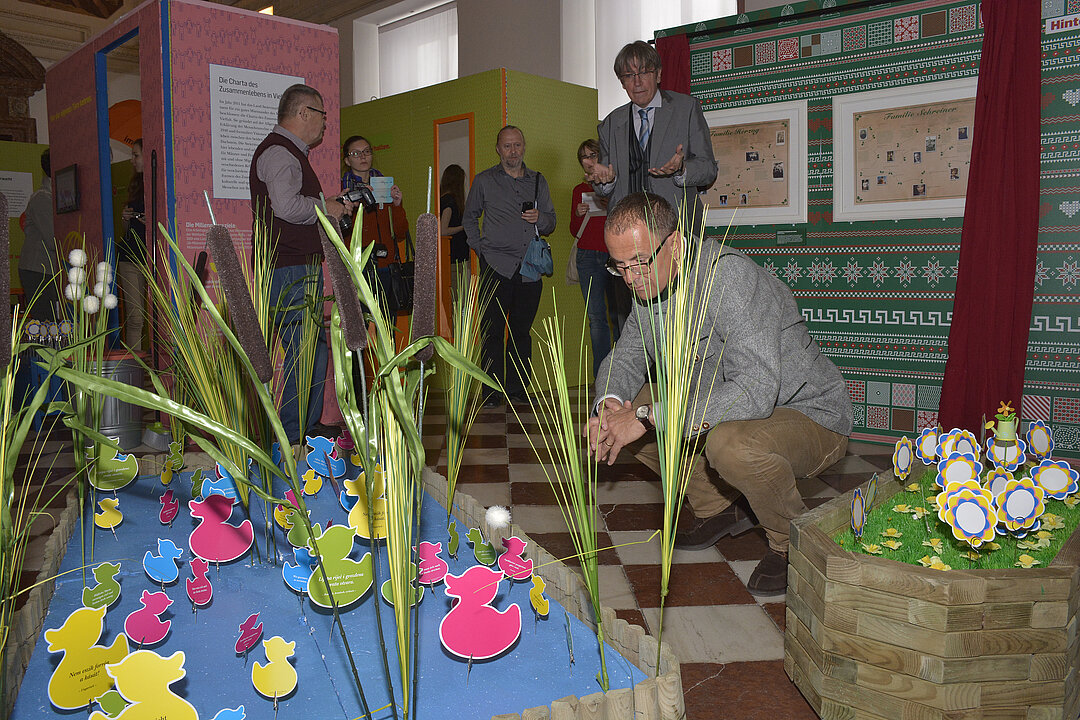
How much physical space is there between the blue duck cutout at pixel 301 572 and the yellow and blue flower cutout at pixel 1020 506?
50.4 inches

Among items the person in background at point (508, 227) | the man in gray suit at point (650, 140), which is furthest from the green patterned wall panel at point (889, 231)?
the person in background at point (508, 227)

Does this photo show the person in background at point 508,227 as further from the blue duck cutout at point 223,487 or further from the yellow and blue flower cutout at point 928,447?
the yellow and blue flower cutout at point 928,447

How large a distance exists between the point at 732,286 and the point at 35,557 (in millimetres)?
2239

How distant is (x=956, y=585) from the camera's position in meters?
1.32

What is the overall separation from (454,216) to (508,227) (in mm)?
929

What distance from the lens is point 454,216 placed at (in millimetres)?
5770

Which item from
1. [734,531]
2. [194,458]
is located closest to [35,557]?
[194,458]

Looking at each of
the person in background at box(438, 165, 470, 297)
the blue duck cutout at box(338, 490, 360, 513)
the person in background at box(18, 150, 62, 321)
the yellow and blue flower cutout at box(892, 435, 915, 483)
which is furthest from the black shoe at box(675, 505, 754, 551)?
the person in background at box(18, 150, 62, 321)

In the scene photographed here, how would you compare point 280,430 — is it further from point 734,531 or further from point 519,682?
point 734,531

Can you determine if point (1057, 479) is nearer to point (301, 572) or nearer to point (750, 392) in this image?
point (750, 392)

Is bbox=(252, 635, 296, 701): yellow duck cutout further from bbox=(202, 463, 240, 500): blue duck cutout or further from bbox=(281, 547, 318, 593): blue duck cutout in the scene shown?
bbox=(202, 463, 240, 500): blue duck cutout

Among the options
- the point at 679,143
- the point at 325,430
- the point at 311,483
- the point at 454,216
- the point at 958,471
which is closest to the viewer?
the point at 958,471

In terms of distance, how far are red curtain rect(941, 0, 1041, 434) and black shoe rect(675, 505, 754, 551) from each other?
1.56 metres

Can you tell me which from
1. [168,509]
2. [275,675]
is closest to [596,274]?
[168,509]
